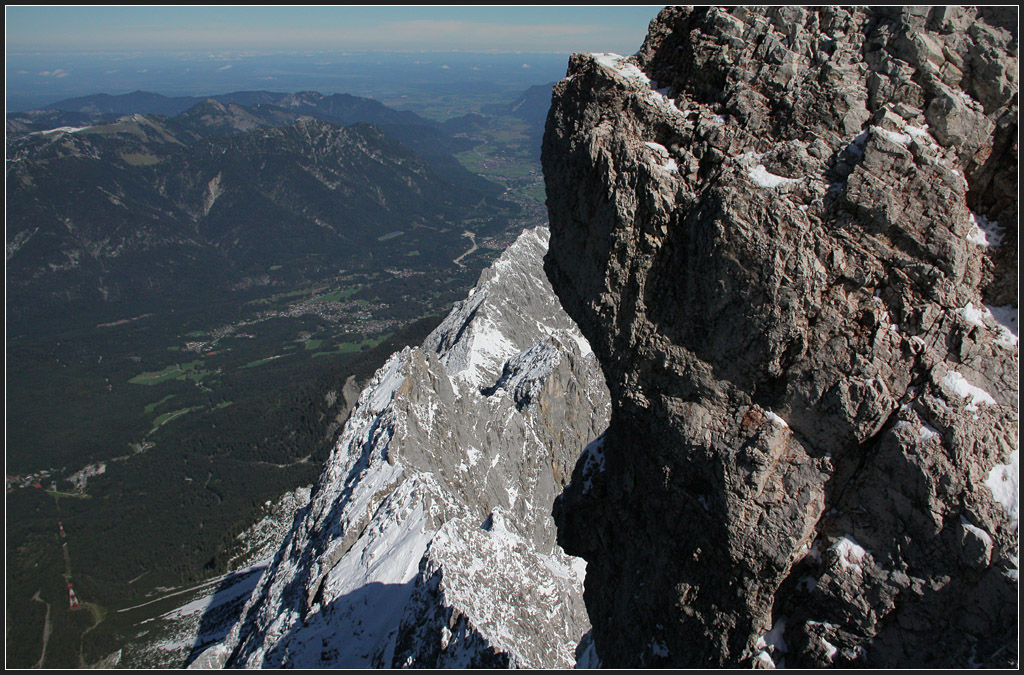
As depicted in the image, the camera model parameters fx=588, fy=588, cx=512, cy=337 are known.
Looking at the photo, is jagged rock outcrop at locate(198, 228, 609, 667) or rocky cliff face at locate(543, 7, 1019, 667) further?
jagged rock outcrop at locate(198, 228, 609, 667)

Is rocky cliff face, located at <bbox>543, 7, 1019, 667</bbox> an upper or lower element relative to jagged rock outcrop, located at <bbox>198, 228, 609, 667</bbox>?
upper

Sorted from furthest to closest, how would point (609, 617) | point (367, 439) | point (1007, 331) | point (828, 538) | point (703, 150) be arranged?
point (367, 439) → point (609, 617) → point (703, 150) → point (828, 538) → point (1007, 331)

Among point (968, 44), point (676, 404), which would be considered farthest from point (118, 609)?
point (968, 44)

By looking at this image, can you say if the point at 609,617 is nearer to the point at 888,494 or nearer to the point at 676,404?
the point at 676,404

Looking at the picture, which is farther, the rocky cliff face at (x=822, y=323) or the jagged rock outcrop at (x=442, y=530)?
the jagged rock outcrop at (x=442, y=530)
